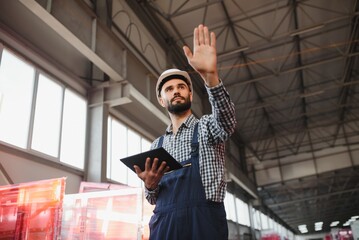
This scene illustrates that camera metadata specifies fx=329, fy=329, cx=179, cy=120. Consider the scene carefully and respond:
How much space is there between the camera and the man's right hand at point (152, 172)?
1856mm

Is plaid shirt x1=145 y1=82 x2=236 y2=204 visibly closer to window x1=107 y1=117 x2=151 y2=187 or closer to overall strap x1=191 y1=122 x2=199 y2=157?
overall strap x1=191 y1=122 x2=199 y2=157

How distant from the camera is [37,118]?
6.16 meters

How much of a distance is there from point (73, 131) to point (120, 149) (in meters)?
1.88

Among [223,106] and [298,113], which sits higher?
[298,113]

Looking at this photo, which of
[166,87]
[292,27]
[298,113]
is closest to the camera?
[166,87]

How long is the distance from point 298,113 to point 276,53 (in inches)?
241

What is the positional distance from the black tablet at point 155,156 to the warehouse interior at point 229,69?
4053mm

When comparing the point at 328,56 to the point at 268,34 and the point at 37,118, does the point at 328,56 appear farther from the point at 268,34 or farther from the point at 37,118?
the point at 37,118

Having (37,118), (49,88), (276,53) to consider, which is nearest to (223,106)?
(37,118)

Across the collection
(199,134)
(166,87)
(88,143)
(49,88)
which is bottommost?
(199,134)

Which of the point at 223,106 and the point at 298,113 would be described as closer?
the point at 223,106

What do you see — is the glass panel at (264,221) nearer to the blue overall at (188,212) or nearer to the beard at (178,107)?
the beard at (178,107)

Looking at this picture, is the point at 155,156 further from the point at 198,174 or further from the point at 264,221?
the point at 264,221

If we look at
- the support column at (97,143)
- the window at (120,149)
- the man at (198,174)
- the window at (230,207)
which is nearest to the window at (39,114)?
the support column at (97,143)
